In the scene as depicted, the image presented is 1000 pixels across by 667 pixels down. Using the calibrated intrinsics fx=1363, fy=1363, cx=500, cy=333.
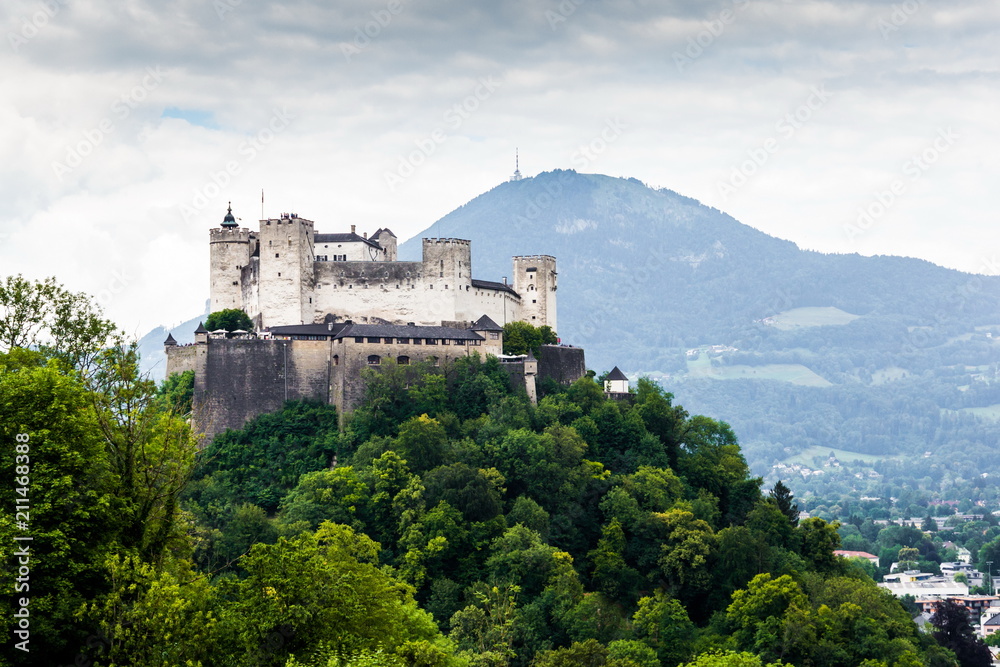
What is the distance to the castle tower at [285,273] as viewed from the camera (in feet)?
283

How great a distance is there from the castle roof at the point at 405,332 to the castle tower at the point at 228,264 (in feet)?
36.1

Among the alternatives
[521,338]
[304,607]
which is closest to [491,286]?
[521,338]

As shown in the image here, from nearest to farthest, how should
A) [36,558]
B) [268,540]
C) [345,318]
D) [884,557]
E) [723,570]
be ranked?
[36,558] → [268,540] → [723,570] → [345,318] → [884,557]

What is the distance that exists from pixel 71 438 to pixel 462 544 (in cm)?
3670

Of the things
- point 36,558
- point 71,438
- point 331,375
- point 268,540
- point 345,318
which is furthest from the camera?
point 345,318

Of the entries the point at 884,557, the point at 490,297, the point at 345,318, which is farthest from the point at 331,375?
the point at 884,557

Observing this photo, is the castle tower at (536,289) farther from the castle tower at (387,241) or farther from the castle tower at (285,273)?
the castle tower at (285,273)

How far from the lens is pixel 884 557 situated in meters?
194

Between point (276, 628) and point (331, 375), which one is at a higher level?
point (331, 375)

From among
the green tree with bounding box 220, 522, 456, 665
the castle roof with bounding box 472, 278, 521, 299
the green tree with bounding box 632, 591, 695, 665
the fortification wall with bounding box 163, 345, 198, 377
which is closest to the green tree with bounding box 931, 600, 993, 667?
the green tree with bounding box 632, 591, 695, 665

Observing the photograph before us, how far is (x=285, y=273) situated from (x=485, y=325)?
13.1 meters

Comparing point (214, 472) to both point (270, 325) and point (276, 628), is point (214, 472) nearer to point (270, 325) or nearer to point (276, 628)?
point (270, 325)

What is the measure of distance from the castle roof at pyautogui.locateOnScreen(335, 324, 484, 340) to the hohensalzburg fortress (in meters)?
3.34

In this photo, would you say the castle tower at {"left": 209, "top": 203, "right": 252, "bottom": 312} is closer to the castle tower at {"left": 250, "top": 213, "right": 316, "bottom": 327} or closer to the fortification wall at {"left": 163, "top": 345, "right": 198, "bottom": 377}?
the castle tower at {"left": 250, "top": 213, "right": 316, "bottom": 327}
